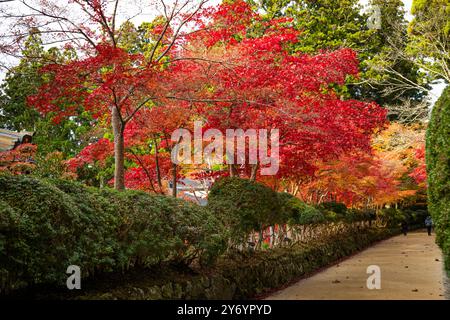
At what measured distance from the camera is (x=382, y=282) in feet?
33.1

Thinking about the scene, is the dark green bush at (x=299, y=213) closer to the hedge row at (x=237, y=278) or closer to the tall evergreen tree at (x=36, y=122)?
the hedge row at (x=237, y=278)

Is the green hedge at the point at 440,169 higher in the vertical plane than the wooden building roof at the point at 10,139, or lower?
lower

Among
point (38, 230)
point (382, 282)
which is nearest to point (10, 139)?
point (38, 230)

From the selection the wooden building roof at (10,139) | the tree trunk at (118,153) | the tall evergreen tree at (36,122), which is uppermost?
the tall evergreen tree at (36,122)

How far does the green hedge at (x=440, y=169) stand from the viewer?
22.6 ft

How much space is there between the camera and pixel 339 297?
8492 mm

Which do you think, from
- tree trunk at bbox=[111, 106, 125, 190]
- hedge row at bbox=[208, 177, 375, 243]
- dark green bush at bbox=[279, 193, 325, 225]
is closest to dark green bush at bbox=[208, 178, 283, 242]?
hedge row at bbox=[208, 177, 375, 243]

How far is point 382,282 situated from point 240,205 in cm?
347

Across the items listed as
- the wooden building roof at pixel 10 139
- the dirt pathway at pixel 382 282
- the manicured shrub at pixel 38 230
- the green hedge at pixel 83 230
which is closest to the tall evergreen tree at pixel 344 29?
the dirt pathway at pixel 382 282

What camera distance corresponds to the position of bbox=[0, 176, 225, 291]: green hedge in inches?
173

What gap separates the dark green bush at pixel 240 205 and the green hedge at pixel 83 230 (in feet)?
5.03

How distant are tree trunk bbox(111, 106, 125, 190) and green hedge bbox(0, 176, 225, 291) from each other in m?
2.45

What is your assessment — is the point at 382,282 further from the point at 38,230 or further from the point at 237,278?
the point at 38,230

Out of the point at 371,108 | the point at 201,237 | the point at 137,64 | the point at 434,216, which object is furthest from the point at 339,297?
the point at 371,108
